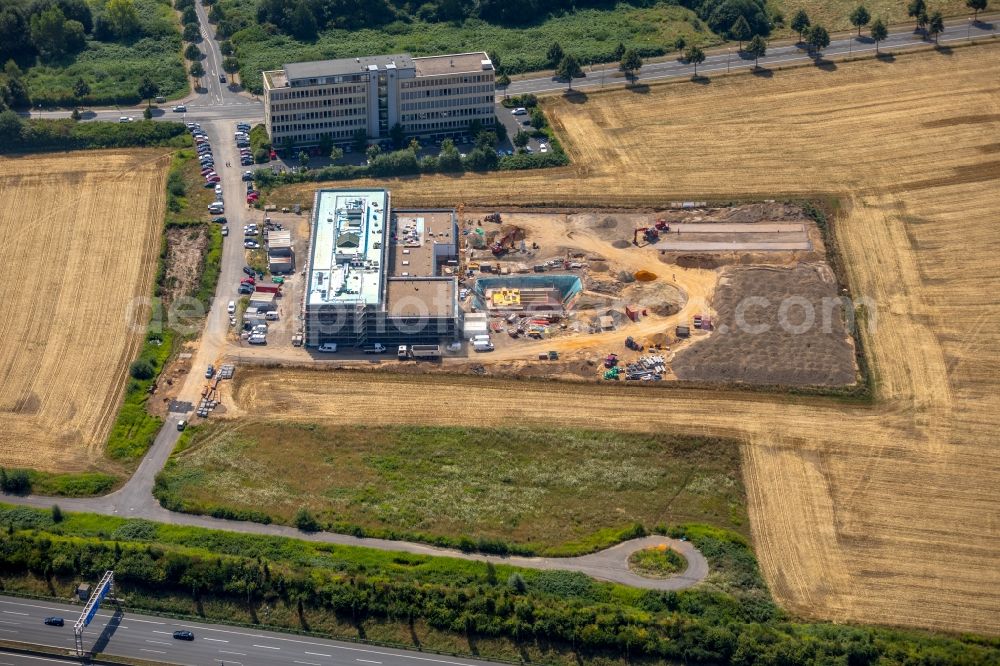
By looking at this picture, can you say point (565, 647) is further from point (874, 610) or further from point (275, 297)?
point (275, 297)

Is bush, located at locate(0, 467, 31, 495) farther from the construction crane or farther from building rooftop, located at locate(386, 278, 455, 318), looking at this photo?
the construction crane

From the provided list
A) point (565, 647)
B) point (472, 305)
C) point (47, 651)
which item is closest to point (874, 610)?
point (565, 647)

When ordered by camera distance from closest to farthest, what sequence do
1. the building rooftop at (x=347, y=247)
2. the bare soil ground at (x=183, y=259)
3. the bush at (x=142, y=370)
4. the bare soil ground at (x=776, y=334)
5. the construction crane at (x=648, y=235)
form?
the bush at (x=142, y=370) < the bare soil ground at (x=776, y=334) < the building rooftop at (x=347, y=247) < the bare soil ground at (x=183, y=259) < the construction crane at (x=648, y=235)

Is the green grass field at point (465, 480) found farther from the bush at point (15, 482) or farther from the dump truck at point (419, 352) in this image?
the bush at point (15, 482)

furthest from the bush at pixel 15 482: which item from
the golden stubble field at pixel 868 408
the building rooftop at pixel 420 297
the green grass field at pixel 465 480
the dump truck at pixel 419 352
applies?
the building rooftop at pixel 420 297

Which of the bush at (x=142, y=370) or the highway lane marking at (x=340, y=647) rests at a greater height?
the bush at (x=142, y=370)

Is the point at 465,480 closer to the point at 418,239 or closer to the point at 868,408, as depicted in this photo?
the point at 418,239

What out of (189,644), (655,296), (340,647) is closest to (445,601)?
(340,647)
